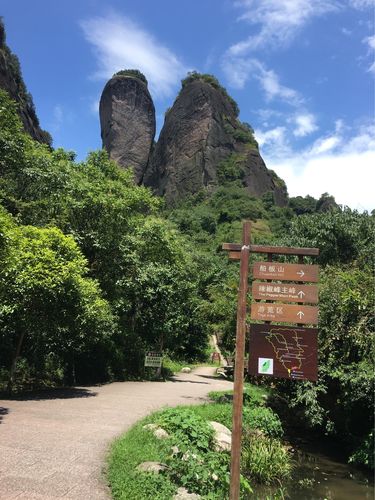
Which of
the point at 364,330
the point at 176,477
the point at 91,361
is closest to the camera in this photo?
the point at 176,477

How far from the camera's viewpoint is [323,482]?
916 centimetres

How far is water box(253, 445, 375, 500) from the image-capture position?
27.4 feet

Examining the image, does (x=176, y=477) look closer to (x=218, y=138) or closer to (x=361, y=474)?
(x=361, y=474)

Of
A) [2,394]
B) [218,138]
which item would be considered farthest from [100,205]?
[218,138]

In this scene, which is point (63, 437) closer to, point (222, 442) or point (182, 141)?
point (222, 442)

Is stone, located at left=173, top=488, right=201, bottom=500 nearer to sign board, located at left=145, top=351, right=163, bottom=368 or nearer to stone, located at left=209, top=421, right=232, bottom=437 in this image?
stone, located at left=209, top=421, right=232, bottom=437

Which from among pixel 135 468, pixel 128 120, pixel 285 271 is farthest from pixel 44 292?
pixel 128 120

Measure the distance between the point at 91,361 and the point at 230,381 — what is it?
27.0 feet

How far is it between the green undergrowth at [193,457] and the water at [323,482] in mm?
373

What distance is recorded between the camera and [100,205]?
712 inches

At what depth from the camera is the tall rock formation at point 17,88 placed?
123 ft

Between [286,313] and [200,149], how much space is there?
8790 cm

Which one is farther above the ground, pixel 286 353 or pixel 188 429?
pixel 286 353

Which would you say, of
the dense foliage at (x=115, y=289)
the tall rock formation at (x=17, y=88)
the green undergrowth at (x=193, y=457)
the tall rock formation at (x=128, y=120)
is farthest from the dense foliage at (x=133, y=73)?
the green undergrowth at (x=193, y=457)
